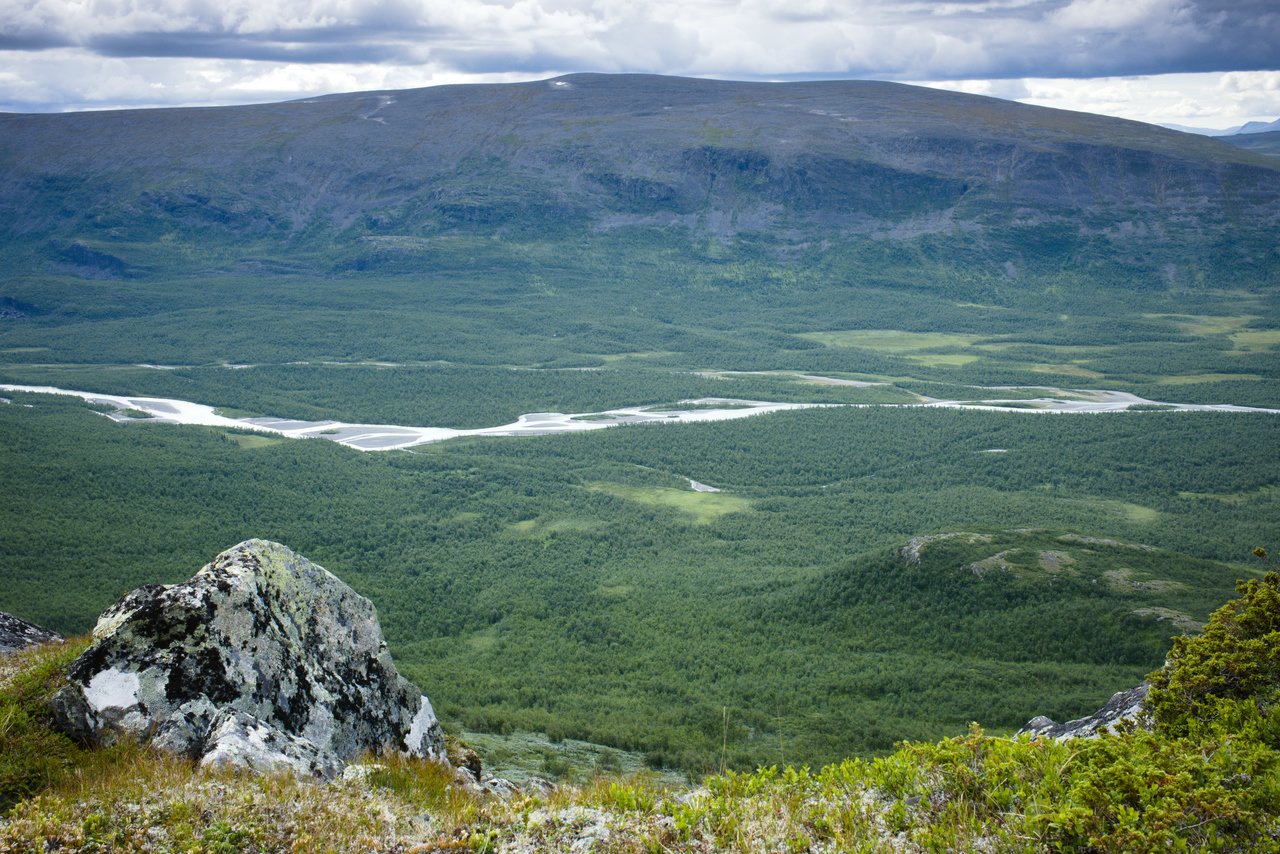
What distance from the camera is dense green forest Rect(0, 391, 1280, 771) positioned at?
2533 cm

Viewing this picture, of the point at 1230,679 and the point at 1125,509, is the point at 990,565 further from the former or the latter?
the point at 1230,679

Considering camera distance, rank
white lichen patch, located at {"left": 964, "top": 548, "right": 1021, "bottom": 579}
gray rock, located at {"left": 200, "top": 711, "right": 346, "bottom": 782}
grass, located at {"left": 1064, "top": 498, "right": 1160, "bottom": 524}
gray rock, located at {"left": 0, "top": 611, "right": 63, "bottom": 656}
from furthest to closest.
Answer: grass, located at {"left": 1064, "top": 498, "right": 1160, "bottom": 524}
white lichen patch, located at {"left": 964, "top": 548, "right": 1021, "bottom": 579}
gray rock, located at {"left": 0, "top": 611, "right": 63, "bottom": 656}
gray rock, located at {"left": 200, "top": 711, "right": 346, "bottom": 782}

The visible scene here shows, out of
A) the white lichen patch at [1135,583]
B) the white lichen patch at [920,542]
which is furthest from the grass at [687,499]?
the white lichen patch at [1135,583]

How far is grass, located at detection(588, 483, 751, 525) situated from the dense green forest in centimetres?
25

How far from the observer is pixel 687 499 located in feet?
168

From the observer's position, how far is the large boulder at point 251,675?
9719 millimetres

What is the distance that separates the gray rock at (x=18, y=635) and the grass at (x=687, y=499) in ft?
110

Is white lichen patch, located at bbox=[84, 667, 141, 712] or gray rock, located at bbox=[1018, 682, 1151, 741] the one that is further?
gray rock, located at bbox=[1018, 682, 1151, 741]

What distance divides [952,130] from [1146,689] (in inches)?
7896

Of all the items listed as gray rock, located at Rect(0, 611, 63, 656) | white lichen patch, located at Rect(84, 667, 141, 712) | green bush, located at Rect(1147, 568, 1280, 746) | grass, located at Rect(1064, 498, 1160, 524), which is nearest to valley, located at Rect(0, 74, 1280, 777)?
grass, located at Rect(1064, 498, 1160, 524)

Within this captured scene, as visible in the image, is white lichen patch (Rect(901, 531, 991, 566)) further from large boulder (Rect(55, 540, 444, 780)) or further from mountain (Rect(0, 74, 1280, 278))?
mountain (Rect(0, 74, 1280, 278))

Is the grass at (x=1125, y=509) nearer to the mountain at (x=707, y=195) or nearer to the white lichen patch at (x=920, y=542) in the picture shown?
the white lichen patch at (x=920, y=542)

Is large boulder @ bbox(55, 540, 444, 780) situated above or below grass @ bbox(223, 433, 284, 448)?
above

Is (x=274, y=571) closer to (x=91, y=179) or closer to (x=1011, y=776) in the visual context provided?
(x=1011, y=776)
